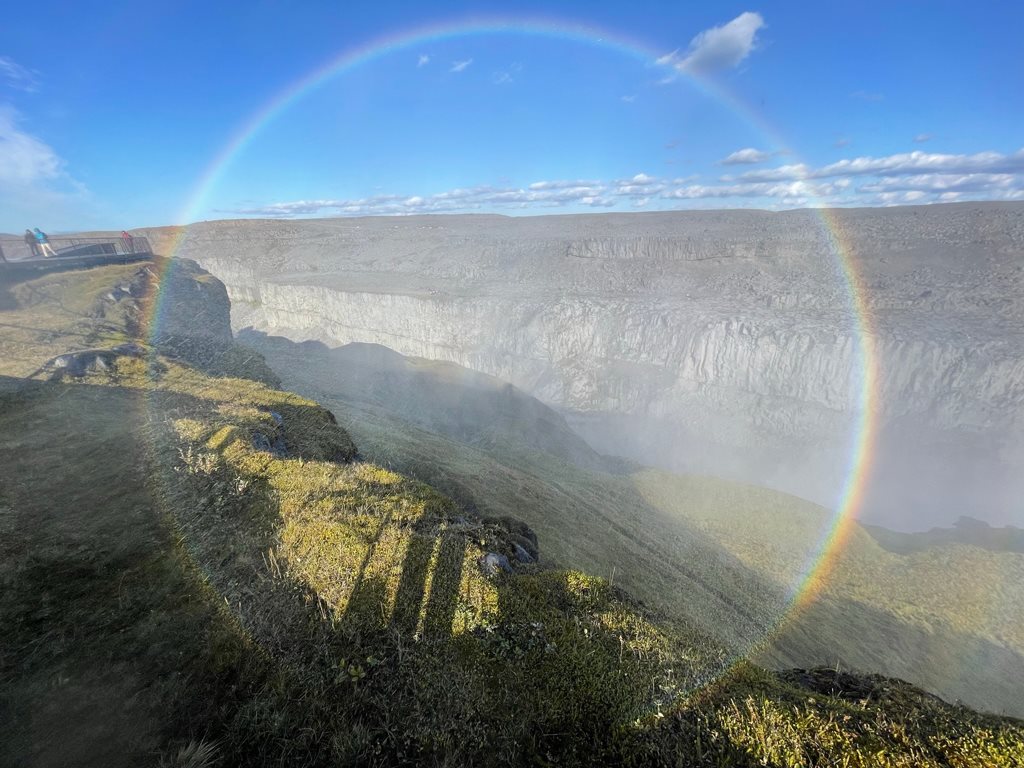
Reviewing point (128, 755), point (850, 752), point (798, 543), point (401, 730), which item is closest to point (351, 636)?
point (401, 730)

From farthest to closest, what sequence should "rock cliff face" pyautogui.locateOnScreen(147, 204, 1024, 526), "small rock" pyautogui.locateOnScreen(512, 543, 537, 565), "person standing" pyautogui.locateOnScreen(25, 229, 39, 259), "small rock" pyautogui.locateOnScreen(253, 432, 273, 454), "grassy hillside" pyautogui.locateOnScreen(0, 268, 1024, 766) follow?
"rock cliff face" pyautogui.locateOnScreen(147, 204, 1024, 526), "person standing" pyautogui.locateOnScreen(25, 229, 39, 259), "small rock" pyautogui.locateOnScreen(253, 432, 273, 454), "small rock" pyautogui.locateOnScreen(512, 543, 537, 565), "grassy hillside" pyautogui.locateOnScreen(0, 268, 1024, 766)

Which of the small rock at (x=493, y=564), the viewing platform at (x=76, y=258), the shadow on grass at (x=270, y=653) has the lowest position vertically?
the small rock at (x=493, y=564)

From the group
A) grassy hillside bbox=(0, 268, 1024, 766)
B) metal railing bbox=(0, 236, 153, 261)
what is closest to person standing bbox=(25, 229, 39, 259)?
metal railing bbox=(0, 236, 153, 261)

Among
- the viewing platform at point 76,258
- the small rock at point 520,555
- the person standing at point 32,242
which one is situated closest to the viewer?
the small rock at point 520,555

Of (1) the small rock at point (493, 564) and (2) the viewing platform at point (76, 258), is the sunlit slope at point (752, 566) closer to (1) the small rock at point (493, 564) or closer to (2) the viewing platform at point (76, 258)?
(1) the small rock at point (493, 564)

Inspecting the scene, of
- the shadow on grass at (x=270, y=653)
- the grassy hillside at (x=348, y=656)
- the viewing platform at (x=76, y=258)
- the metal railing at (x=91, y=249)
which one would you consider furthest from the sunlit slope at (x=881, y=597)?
the metal railing at (x=91, y=249)

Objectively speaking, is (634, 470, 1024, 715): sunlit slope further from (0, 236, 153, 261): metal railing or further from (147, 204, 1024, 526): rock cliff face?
(0, 236, 153, 261): metal railing
